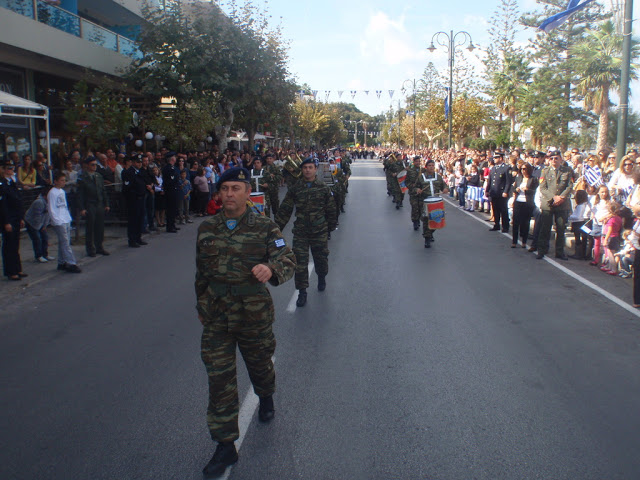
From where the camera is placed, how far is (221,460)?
3.93 meters

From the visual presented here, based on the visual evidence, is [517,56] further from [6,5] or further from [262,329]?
[262,329]

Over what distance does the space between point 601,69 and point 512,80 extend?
14163mm

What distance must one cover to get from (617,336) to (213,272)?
4.82m

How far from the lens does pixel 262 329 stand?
418cm

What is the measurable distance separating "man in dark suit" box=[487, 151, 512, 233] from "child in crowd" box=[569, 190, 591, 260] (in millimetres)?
2276

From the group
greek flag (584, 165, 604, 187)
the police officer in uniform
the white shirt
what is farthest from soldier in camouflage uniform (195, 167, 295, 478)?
greek flag (584, 165, 604, 187)

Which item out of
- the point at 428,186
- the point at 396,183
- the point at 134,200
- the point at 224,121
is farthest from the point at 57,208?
the point at 224,121

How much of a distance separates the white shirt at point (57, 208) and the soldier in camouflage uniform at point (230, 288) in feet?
23.1

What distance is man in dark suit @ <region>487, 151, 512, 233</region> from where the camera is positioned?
46.8 ft

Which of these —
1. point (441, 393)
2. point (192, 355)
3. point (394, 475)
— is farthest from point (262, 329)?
point (192, 355)

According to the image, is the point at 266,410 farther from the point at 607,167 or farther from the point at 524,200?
the point at 607,167

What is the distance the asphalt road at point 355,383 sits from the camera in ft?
13.4

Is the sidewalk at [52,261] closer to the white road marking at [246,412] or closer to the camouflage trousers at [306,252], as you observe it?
the camouflage trousers at [306,252]

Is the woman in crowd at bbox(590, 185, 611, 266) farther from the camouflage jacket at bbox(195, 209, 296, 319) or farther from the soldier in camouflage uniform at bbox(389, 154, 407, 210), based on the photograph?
the soldier in camouflage uniform at bbox(389, 154, 407, 210)
